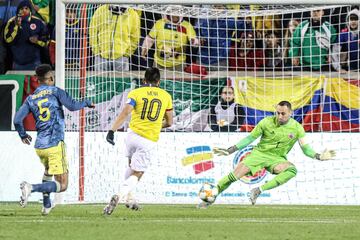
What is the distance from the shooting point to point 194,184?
17312 mm

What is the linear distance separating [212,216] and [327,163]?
5495 mm

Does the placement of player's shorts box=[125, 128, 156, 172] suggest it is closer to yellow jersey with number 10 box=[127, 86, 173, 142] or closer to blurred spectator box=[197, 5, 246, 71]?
yellow jersey with number 10 box=[127, 86, 173, 142]

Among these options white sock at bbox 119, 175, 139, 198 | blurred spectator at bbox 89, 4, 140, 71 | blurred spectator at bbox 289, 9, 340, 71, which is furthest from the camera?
blurred spectator at bbox 289, 9, 340, 71

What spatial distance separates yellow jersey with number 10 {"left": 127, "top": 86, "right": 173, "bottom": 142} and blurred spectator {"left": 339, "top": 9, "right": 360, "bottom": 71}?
28.0 feet

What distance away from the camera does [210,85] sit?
64.9ft

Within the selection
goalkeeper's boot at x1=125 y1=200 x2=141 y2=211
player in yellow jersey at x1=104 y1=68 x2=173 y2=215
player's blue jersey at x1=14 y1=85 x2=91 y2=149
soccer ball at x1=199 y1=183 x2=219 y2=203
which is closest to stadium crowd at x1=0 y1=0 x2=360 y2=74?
soccer ball at x1=199 y1=183 x2=219 y2=203

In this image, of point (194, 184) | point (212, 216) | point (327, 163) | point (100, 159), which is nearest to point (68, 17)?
point (100, 159)

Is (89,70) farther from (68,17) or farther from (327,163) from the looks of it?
(327,163)

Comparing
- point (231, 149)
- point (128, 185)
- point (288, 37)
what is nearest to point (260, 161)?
point (231, 149)

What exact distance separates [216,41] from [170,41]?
97 cm

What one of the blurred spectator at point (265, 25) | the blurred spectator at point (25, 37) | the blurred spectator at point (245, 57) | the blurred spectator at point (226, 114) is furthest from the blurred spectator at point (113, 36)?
the blurred spectator at point (265, 25)

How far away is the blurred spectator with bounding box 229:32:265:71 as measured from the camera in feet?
67.2

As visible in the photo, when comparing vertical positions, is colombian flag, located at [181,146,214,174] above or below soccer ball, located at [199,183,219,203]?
above

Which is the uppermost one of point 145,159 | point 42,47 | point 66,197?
point 42,47
